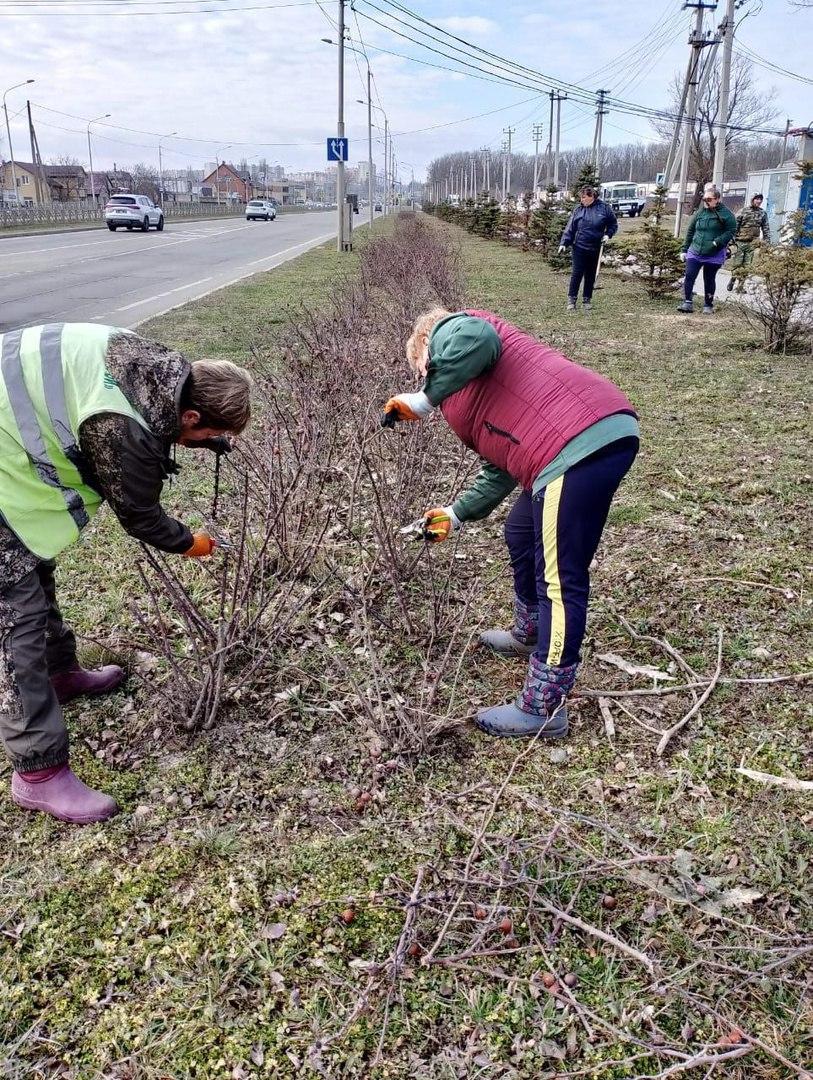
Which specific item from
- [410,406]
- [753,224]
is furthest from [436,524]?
[753,224]

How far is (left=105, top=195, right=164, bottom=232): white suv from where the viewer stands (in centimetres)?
2964

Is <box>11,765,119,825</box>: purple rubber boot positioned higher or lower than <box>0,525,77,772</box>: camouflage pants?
lower

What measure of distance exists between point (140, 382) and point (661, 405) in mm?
5289

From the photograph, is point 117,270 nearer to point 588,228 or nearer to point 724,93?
point 588,228

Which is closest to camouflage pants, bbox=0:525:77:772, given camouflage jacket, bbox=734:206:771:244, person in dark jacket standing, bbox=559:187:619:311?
person in dark jacket standing, bbox=559:187:619:311

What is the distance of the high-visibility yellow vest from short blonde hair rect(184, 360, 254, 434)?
16 cm

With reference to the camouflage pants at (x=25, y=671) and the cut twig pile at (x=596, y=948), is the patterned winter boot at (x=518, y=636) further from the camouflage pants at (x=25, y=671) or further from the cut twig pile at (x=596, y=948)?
the camouflage pants at (x=25, y=671)

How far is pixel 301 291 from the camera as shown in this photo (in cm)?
1276

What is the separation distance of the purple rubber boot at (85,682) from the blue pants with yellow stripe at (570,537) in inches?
57.2

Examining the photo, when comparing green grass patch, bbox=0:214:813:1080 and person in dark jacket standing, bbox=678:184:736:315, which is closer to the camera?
green grass patch, bbox=0:214:813:1080

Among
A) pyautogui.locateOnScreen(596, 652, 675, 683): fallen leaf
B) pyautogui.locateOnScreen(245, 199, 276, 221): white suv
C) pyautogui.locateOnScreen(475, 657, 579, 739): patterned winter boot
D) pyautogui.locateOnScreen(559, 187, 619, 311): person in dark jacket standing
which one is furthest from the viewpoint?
pyautogui.locateOnScreen(245, 199, 276, 221): white suv

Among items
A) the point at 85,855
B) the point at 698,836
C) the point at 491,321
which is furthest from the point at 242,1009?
the point at 491,321

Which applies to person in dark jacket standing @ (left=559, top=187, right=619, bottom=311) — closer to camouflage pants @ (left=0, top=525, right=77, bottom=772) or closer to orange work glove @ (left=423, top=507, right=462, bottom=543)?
orange work glove @ (left=423, top=507, right=462, bottom=543)

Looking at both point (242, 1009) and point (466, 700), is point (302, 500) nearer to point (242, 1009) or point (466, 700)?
point (466, 700)
